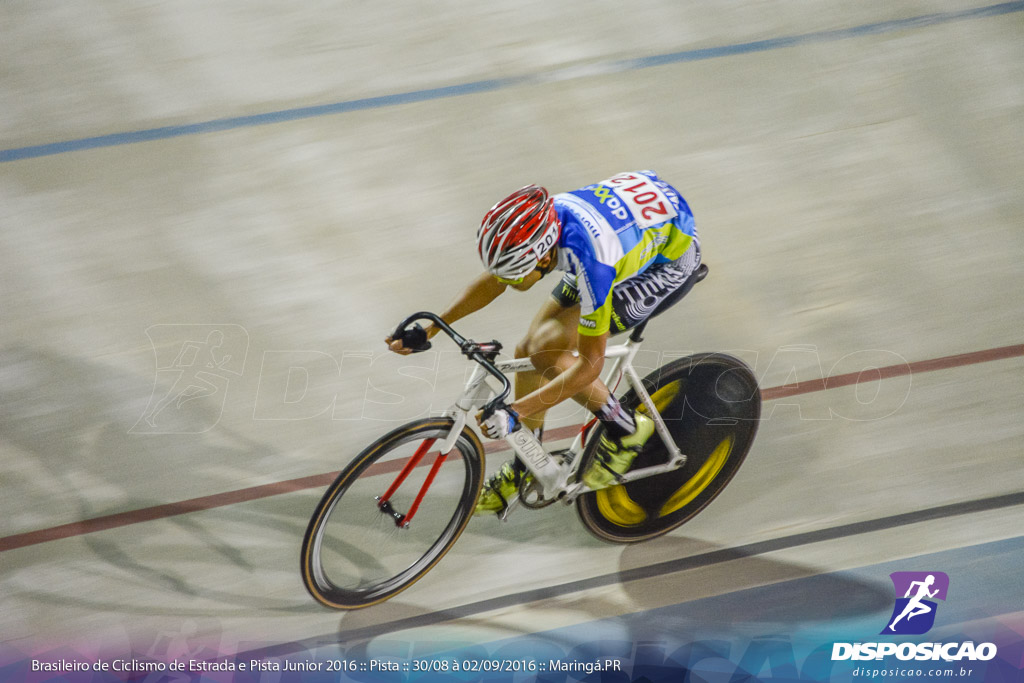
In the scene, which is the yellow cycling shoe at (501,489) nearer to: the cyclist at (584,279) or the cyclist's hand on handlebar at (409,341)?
the cyclist at (584,279)

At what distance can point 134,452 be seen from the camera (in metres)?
3.17

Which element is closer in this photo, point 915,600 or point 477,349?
point 477,349

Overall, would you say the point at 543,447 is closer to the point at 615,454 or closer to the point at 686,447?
the point at 615,454

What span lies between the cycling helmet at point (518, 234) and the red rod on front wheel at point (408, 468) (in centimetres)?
62

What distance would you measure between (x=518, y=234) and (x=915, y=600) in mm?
2055

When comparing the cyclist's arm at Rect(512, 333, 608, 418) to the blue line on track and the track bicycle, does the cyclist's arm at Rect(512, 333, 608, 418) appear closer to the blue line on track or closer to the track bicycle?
the track bicycle

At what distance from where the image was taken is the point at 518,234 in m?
2.14

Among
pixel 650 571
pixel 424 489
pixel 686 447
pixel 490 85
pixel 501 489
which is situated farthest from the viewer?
pixel 490 85

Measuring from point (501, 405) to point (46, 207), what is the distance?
111 inches

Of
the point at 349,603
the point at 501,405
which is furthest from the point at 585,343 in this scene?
the point at 349,603

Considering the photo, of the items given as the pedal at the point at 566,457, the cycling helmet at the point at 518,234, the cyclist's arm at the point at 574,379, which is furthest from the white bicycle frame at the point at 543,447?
the cycling helmet at the point at 518,234

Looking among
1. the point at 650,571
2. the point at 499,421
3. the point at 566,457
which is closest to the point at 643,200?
the point at 499,421

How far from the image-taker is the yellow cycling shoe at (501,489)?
2.75 metres

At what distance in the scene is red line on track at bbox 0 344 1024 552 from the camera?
2967mm
